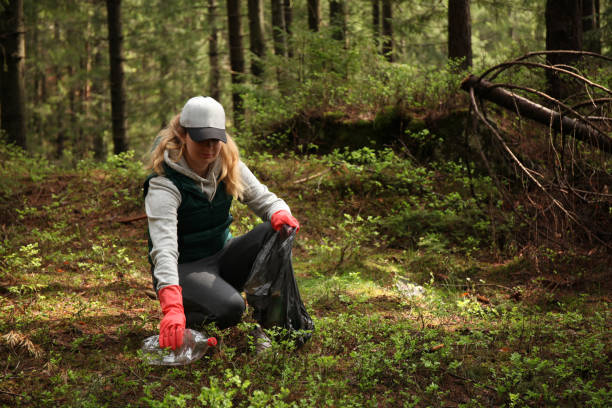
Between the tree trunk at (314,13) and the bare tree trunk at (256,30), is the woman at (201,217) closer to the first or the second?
the bare tree trunk at (256,30)

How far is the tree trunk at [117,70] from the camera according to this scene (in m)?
9.85

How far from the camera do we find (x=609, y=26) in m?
8.77

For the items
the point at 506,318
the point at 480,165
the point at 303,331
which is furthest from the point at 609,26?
the point at 303,331

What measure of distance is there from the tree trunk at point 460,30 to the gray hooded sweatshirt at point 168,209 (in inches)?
248

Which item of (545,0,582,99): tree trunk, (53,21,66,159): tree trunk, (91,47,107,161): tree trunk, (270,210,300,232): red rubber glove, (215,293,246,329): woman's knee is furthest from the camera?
(53,21,66,159): tree trunk

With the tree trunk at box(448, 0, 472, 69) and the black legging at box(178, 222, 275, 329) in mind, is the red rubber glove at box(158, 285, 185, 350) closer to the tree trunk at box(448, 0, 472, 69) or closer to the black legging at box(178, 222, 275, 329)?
the black legging at box(178, 222, 275, 329)

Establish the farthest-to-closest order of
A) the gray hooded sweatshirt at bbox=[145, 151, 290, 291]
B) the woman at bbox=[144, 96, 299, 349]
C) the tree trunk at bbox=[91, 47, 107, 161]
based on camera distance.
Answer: the tree trunk at bbox=[91, 47, 107, 161], the woman at bbox=[144, 96, 299, 349], the gray hooded sweatshirt at bbox=[145, 151, 290, 291]

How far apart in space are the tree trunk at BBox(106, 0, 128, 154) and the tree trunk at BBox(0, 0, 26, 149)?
5.08ft

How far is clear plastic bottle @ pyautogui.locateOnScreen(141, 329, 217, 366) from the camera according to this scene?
3.12 m

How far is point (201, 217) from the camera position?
3555 mm

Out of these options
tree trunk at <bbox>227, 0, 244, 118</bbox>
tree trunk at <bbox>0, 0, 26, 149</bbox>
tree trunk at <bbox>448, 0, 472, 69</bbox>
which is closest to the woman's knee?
tree trunk at <bbox>448, 0, 472, 69</bbox>

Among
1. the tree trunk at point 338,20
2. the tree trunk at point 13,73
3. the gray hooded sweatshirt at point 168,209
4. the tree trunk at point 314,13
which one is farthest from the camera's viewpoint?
the tree trunk at point 314,13

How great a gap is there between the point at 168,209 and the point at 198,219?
1.06 ft

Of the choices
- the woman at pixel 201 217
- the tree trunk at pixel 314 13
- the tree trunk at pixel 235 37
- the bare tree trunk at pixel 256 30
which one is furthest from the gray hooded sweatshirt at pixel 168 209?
the tree trunk at pixel 314 13
